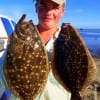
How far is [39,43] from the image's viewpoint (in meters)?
3.85

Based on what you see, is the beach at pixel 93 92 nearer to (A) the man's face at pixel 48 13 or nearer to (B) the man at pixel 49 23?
(B) the man at pixel 49 23

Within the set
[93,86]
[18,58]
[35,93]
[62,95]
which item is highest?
[18,58]

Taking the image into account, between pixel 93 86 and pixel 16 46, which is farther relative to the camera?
pixel 93 86

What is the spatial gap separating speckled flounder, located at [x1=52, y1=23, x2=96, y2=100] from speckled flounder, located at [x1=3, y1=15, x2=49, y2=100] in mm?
213

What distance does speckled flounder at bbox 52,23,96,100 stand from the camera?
13.2ft

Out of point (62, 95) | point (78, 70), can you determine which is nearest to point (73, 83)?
point (78, 70)

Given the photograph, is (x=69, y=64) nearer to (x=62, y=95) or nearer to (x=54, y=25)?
(x=54, y=25)

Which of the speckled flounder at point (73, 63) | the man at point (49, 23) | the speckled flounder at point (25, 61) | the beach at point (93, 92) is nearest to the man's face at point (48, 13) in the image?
the man at point (49, 23)

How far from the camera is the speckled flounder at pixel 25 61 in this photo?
12.6ft

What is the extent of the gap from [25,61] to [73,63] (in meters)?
0.38

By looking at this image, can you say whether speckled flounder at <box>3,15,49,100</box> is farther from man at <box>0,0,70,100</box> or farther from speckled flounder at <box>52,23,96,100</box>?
man at <box>0,0,70,100</box>

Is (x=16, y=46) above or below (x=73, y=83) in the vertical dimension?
above

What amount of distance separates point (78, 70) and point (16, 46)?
19.2 inches

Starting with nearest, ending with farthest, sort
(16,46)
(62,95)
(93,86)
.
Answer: (16,46) → (62,95) → (93,86)
